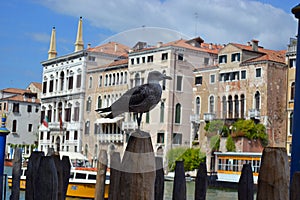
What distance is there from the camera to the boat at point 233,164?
2178cm

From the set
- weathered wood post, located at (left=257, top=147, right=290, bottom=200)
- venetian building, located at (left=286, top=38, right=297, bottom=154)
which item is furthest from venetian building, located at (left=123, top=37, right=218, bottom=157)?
venetian building, located at (left=286, top=38, right=297, bottom=154)

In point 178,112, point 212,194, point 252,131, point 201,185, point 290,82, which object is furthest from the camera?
point 252,131

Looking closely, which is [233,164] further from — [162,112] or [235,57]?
[162,112]

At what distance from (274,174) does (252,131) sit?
22.3m

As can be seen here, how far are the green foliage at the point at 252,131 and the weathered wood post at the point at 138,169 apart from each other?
873 inches

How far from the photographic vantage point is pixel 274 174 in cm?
237

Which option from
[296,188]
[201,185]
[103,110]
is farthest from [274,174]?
[201,185]

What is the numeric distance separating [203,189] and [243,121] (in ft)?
64.1

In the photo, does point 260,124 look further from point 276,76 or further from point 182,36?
point 182,36

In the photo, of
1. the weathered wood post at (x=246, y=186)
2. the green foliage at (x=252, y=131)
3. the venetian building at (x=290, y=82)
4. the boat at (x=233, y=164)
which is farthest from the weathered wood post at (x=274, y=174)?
the green foliage at (x=252, y=131)

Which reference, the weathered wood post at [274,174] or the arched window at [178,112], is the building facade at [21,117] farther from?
the arched window at [178,112]

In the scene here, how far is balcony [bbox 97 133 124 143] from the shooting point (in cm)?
218

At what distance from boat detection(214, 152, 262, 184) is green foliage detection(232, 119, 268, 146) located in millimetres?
1641

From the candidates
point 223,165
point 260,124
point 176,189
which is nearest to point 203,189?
point 176,189
